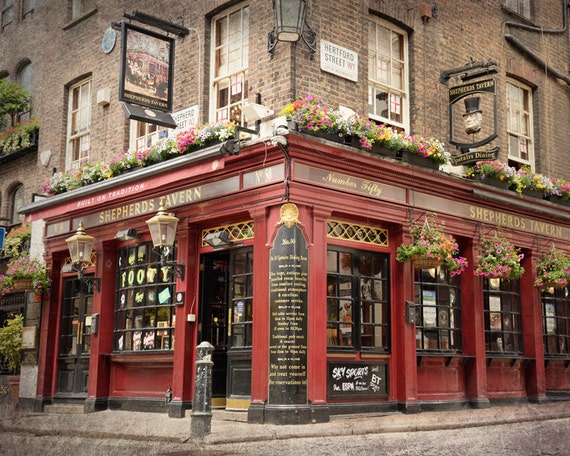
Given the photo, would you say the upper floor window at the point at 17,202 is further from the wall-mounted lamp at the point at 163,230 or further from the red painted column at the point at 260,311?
the red painted column at the point at 260,311

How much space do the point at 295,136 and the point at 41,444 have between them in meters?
5.35

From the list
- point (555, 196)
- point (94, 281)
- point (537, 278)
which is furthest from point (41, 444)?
point (555, 196)

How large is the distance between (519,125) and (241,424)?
9.17 m

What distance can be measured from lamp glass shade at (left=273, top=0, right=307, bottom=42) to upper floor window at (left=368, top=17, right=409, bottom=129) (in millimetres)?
1995

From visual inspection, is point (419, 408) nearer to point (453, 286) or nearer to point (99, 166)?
point (453, 286)

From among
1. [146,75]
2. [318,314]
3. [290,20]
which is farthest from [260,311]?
[290,20]

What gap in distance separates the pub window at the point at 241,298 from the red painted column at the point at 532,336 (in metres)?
6.06

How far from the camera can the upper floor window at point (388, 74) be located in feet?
43.1

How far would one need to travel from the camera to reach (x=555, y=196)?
50.6ft

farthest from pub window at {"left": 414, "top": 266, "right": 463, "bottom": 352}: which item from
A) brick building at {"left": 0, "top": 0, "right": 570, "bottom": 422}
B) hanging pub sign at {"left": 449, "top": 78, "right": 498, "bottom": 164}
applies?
hanging pub sign at {"left": 449, "top": 78, "right": 498, "bottom": 164}

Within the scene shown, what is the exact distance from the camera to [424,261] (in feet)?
39.8

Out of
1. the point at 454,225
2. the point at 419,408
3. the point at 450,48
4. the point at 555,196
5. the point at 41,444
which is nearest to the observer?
the point at 41,444

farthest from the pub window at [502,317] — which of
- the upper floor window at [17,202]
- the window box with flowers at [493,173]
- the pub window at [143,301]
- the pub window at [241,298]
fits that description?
the upper floor window at [17,202]

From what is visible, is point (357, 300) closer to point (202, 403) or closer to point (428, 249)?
point (428, 249)
